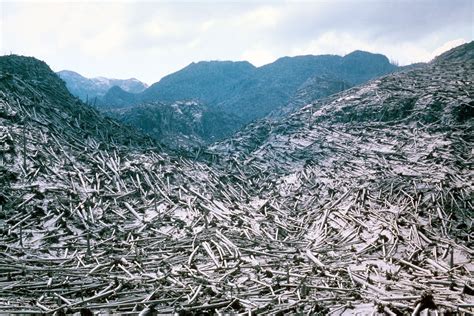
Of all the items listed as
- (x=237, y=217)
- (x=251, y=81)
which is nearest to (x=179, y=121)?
(x=251, y=81)

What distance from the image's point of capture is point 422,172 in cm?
992

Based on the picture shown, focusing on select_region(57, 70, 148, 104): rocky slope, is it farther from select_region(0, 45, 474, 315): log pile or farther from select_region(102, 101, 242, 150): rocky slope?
select_region(0, 45, 474, 315): log pile

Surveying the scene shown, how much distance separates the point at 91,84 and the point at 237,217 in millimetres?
57587

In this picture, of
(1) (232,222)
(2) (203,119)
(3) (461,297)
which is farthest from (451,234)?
(2) (203,119)

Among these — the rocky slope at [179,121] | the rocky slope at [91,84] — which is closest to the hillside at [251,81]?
the rocky slope at [179,121]

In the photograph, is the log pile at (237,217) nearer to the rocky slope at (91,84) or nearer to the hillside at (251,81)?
the hillside at (251,81)

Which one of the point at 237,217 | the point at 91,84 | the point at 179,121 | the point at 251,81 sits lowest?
the point at 237,217

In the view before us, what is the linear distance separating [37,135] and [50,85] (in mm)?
5439

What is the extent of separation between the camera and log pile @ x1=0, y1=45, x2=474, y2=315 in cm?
472

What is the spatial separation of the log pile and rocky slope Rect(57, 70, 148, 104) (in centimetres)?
4327

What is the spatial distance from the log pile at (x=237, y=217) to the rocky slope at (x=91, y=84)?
1704 inches

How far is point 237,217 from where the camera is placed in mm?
8516

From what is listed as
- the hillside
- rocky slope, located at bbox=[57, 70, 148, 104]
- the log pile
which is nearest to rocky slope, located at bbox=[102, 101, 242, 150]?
the hillside

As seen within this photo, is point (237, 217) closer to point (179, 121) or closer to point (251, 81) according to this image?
point (179, 121)
